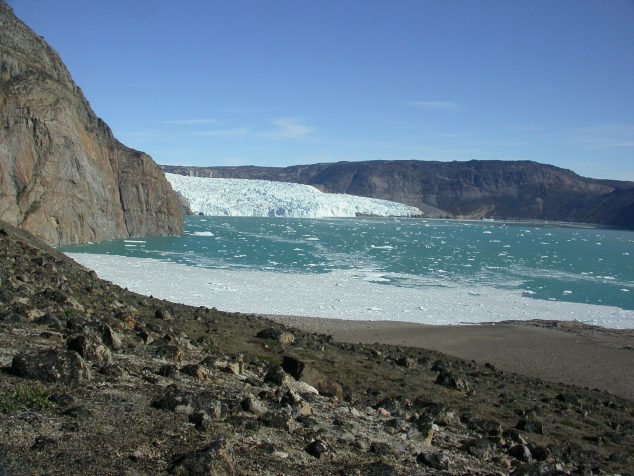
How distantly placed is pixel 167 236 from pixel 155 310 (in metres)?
35.8

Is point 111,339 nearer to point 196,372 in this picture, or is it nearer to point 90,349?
point 90,349

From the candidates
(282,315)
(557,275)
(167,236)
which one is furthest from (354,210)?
(282,315)

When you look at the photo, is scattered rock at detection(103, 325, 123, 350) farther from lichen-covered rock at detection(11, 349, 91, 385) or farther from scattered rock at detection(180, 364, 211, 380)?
lichen-covered rock at detection(11, 349, 91, 385)

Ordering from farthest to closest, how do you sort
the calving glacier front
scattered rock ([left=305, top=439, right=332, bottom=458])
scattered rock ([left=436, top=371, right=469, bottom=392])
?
the calving glacier front → scattered rock ([left=436, top=371, right=469, bottom=392]) → scattered rock ([left=305, top=439, right=332, bottom=458])

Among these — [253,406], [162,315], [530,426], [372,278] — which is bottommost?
[372,278]

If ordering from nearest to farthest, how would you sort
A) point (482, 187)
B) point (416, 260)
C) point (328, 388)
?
point (328, 388), point (416, 260), point (482, 187)

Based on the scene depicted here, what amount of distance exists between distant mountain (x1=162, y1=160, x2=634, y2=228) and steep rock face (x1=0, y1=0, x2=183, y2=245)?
10998cm

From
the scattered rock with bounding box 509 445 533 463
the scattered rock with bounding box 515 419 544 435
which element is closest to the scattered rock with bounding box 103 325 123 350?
the scattered rock with bounding box 509 445 533 463

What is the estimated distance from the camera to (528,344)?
15727 mm

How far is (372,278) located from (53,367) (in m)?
22.8

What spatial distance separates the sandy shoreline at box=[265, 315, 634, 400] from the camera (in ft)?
43.2

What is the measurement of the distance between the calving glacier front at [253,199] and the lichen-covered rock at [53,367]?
240ft

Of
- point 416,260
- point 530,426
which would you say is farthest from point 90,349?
point 416,260

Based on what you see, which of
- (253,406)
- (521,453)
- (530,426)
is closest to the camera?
(253,406)
